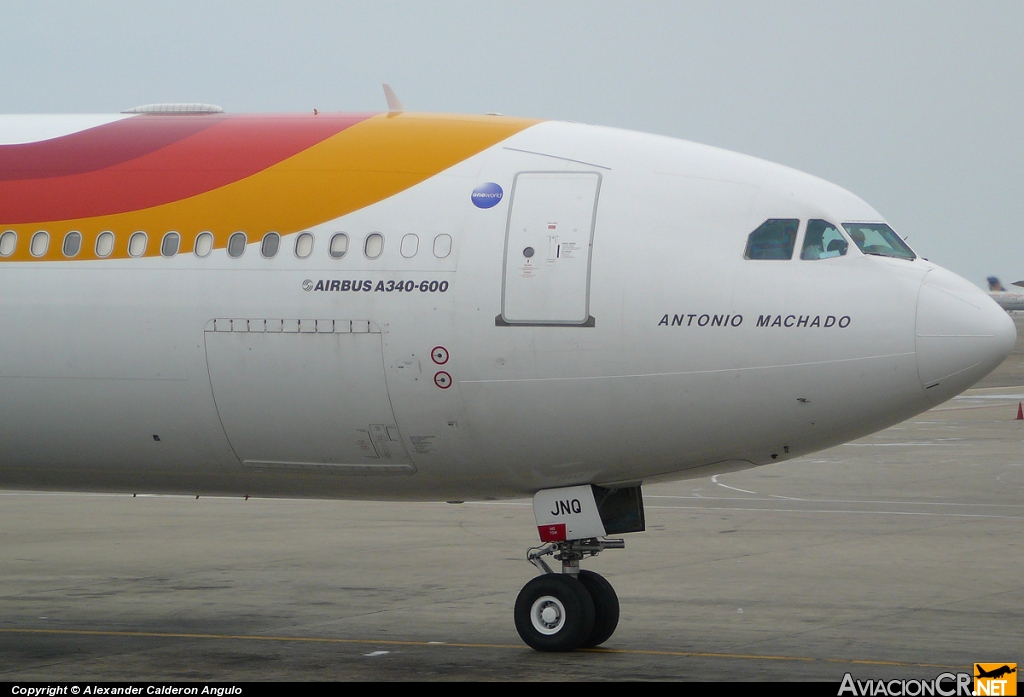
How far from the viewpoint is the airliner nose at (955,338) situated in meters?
11.0

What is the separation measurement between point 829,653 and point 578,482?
8.94 feet

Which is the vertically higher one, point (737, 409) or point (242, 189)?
point (242, 189)

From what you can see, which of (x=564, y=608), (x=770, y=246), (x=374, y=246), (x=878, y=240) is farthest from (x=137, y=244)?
(x=878, y=240)

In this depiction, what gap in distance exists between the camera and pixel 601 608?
12594 mm

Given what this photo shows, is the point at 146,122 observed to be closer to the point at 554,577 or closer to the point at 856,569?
the point at 554,577

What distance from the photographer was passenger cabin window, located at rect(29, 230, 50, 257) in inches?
490

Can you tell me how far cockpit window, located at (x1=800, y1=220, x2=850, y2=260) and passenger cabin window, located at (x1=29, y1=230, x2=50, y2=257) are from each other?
6567 millimetres

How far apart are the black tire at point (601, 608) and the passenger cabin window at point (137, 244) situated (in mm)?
4834

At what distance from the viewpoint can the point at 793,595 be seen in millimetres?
15805

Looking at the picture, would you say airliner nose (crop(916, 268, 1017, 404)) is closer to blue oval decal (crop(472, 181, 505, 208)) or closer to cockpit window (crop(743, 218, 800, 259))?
cockpit window (crop(743, 218, 800, 259))

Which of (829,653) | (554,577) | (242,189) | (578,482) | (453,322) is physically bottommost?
(829,653)

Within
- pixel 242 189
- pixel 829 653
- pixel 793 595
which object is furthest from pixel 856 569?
pixel 242 189

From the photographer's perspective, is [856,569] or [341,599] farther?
[856,569]

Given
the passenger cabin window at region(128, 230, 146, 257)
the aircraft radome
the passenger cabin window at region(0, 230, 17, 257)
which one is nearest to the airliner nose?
the aircraft radome
